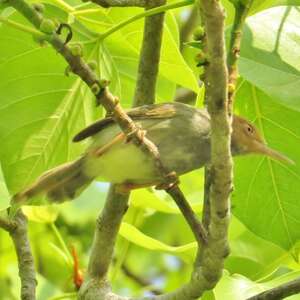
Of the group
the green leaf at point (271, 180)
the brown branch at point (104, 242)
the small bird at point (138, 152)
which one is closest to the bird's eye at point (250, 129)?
the small bird at point (138, 152)

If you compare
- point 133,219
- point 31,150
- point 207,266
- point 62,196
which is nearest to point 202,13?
point 207,266

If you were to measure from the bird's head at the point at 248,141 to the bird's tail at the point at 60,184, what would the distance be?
511 mm

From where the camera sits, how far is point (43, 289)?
162 inches

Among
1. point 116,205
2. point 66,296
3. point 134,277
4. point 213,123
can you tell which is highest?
point 213,123

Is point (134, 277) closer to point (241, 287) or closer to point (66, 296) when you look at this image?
point (66, 296)

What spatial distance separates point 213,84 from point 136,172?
901 millimetres

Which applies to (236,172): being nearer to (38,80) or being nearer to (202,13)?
(38,80)

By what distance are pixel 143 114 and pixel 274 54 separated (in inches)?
23.2

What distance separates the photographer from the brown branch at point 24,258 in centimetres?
328

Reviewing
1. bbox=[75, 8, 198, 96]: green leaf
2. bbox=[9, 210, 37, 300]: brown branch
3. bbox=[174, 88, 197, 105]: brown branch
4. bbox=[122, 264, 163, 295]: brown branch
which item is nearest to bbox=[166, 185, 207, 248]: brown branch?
bbox=[75, 8, 198, 96]: green leaf

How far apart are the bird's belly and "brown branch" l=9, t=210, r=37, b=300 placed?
474 mm

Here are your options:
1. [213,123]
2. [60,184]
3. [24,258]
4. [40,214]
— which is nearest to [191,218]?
[213,123]

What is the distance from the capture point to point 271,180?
130 inches

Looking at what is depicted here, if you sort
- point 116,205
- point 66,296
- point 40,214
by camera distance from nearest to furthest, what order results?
point 116,205, point 66,296, point 40,214
